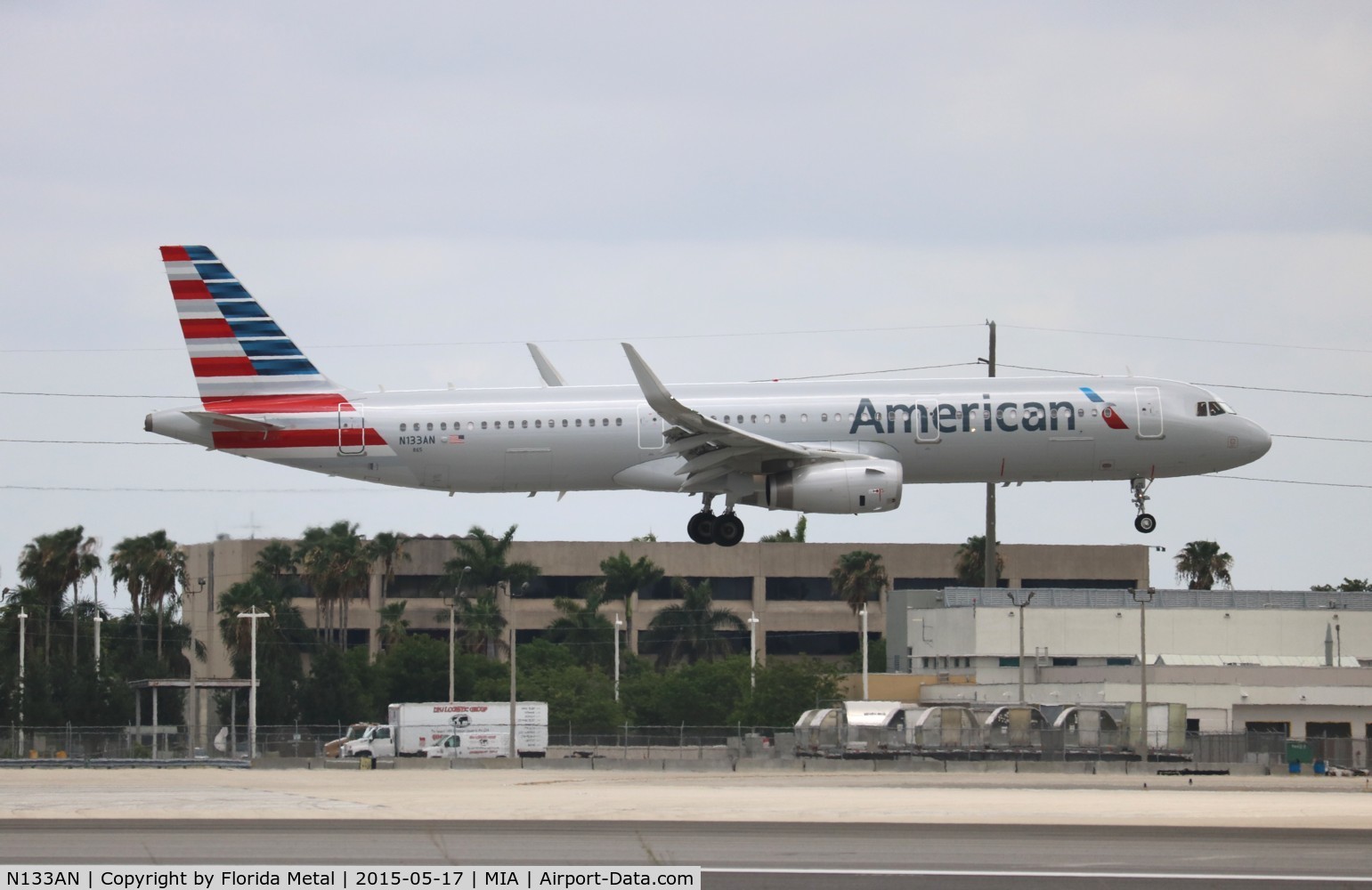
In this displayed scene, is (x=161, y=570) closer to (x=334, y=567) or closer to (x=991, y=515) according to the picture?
(x=334, y=567)

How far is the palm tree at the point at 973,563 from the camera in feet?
470

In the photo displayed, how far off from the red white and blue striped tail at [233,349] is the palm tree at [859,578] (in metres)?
91.7

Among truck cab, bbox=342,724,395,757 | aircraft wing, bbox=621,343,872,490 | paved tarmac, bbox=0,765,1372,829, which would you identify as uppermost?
aircraft wing, bbox=621,343,872,490

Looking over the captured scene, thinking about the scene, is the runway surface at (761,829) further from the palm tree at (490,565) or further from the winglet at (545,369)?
the palm tree at (490,565)

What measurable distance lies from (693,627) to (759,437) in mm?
93403

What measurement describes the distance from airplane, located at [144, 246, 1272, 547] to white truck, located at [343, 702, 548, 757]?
3159 cm

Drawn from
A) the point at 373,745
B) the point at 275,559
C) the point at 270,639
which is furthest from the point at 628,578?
the point at 373,745

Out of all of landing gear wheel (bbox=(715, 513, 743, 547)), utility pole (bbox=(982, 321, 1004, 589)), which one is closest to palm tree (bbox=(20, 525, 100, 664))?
utility pole (bbox=(982, 321, 1004, 589))

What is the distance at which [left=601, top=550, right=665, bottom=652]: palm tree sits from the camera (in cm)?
14362

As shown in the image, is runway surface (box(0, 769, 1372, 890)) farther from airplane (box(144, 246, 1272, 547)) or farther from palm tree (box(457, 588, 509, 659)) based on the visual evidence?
palm tree (box(457, 588, 509, 659))

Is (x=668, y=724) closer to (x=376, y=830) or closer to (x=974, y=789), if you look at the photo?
(x=974, y=789)

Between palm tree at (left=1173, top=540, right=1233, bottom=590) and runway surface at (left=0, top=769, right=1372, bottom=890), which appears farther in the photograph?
palm tree at (left=1173, top=540, right=1233, bottom=590)

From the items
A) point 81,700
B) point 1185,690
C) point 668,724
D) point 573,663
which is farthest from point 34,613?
point 1185,690

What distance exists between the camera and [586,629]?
142m
